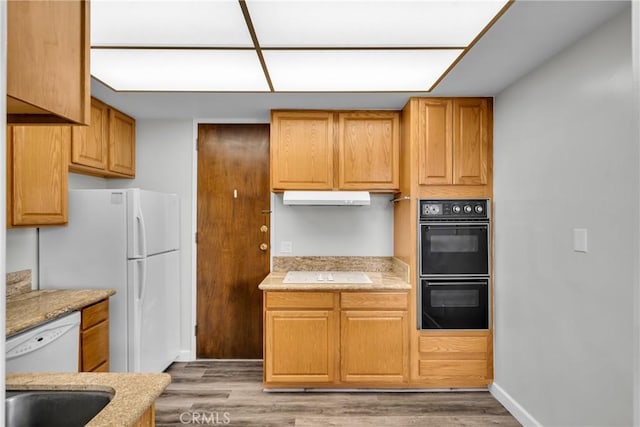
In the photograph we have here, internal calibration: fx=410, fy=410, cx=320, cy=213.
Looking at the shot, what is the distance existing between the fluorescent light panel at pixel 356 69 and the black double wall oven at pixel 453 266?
0.93 metres

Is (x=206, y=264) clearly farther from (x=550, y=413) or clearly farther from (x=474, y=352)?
(x=550, y=413)

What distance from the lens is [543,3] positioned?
5.65ft

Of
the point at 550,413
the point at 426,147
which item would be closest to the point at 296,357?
the point at 550,413

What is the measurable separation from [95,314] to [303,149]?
190cm

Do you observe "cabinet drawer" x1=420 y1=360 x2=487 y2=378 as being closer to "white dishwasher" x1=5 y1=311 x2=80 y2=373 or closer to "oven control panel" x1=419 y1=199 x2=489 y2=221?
"oven control panel" x1=419 y1=199 x2=489 y2=221

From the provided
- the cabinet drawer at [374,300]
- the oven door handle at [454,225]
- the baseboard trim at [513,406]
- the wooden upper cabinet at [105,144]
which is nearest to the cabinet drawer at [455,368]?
the baseboard trim at [513,406]

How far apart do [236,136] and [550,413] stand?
316cm

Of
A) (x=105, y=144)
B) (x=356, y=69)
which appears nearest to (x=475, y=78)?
(x=356, y=69)

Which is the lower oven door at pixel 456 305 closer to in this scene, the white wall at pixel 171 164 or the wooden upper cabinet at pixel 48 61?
the white wall at pixel 171 164

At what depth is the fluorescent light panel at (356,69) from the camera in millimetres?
2234

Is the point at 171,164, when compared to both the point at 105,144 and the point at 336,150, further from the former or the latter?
the point at 336,150

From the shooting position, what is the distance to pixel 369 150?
11.1 feet

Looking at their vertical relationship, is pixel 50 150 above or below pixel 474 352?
above

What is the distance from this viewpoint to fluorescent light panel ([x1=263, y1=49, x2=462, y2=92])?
223 cm
